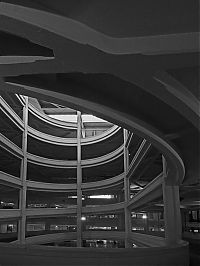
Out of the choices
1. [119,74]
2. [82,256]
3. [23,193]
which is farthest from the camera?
[23,193]

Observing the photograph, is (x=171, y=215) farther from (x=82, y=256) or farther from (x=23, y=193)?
(x=23, y=193)

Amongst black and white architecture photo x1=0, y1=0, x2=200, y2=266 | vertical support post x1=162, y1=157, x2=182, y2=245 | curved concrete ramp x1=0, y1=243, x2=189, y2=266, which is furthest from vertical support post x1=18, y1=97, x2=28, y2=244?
curved concrete ramp x1=0, y1=243, x2=189, y2=266

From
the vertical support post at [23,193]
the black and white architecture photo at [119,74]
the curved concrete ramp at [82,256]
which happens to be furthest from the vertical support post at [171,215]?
the vertical support post at [23,193]

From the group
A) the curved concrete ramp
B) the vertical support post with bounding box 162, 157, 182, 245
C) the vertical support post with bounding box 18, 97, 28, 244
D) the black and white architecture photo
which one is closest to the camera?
the black and white architecture photo

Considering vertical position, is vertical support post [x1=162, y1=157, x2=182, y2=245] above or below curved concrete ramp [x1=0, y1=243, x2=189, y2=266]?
above

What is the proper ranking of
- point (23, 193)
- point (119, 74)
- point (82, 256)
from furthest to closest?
point (23, 193), point (82, 256), point (119, 74)

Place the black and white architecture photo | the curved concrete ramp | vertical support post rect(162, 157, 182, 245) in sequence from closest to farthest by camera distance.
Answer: the black and white architecture photo
the curved concrete ramp
vertical support post rect(162, 157, 182, 245)

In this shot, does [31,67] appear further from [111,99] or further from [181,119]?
[181,119]

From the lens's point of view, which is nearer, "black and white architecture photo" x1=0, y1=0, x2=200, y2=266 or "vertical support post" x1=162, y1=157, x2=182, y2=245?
"black and white architecture photo" x1=0, y1=0, x2=200, y2=266

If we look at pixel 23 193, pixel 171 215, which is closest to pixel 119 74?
pixel 171 215

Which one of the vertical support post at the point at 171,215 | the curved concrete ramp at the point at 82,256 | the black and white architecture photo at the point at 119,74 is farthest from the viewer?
the vertical support post at the point at 171,215

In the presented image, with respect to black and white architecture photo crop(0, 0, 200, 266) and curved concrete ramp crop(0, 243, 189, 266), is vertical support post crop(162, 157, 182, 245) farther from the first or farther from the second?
curved concrete ramp crop(0, 243, 189, 266)

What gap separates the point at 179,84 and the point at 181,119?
339 centimetres

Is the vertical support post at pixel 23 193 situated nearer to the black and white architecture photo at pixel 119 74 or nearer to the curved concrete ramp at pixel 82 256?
the black and white architecture photo at pixel 119 74
